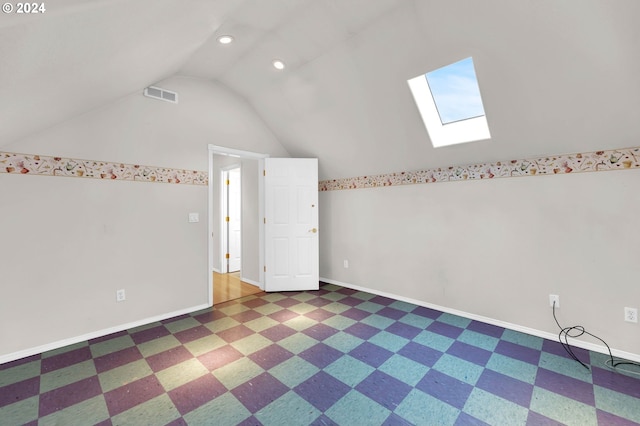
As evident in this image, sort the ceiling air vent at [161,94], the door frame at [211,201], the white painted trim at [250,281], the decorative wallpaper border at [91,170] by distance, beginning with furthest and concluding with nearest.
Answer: the white painted trim at [250,281], the door frame at [211,201], the ceiling air vent at [161,94], the decorative wallpaper border at [91,170]

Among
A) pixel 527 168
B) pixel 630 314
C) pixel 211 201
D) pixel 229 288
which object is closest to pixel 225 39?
pixel 211 201

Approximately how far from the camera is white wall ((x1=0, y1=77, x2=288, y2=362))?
2340mm

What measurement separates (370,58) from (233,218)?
402 cm

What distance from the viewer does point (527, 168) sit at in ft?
8.75

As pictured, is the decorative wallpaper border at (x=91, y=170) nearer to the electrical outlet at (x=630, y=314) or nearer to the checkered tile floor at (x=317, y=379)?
the checkered tile floor at (x=317, y=379)

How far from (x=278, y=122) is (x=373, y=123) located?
1.46 m

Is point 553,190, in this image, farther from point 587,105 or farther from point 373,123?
point 373,123

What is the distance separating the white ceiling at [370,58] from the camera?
1447 mm

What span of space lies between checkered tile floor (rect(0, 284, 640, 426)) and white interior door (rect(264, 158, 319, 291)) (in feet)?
3.94

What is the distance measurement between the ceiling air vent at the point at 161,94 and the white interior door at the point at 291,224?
1.39m

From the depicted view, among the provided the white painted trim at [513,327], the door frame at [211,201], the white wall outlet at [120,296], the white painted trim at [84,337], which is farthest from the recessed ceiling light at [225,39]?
the white painted trim at [513,327]

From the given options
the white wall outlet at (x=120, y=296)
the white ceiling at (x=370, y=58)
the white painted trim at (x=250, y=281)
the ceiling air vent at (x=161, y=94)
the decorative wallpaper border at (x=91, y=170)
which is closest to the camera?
the white ceiling at (x=370, y=58)

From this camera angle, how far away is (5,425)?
157 cm

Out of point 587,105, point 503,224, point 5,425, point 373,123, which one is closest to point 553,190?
point 503,224
